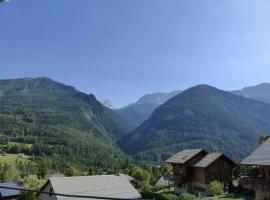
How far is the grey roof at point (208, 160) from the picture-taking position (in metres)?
56.8

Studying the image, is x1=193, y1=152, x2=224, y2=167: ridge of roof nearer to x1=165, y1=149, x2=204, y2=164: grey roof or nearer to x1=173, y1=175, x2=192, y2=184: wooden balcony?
x1=165, y1=149, x2=204, y2=164: grey roof

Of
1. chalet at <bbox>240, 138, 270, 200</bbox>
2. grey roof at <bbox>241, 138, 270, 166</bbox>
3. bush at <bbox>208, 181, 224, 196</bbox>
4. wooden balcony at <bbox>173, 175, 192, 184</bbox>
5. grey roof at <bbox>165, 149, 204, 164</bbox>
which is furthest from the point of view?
wooden balcony at <bbox>173, 175, 192, 184</bbox>

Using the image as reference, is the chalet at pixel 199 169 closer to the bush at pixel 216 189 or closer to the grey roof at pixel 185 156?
the grey roof at pixel 185 156

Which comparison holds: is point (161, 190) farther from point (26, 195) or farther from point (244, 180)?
point (244, 180)

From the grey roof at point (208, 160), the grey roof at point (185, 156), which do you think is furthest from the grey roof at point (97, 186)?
the grey roof at point (208, 160)

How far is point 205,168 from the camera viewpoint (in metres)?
56.7

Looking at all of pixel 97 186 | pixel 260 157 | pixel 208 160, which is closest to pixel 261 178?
pixel 260 157

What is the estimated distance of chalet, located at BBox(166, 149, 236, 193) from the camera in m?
57.2

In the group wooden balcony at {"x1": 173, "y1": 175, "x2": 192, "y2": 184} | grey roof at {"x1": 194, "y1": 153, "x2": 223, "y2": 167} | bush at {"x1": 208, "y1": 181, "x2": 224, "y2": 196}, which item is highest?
grey roof at {"x1": 194, "y1": 153, "x2": 223, "y2": 167}

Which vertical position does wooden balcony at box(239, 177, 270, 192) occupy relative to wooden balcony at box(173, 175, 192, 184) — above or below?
above

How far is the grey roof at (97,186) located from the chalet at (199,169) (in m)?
10.7

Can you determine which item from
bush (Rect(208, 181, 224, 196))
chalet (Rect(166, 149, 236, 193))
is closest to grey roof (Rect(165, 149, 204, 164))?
chalet (Rect(166, 149, 236, 193))

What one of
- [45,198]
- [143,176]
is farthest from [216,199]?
[143,176]

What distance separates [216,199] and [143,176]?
45902 millimetres
